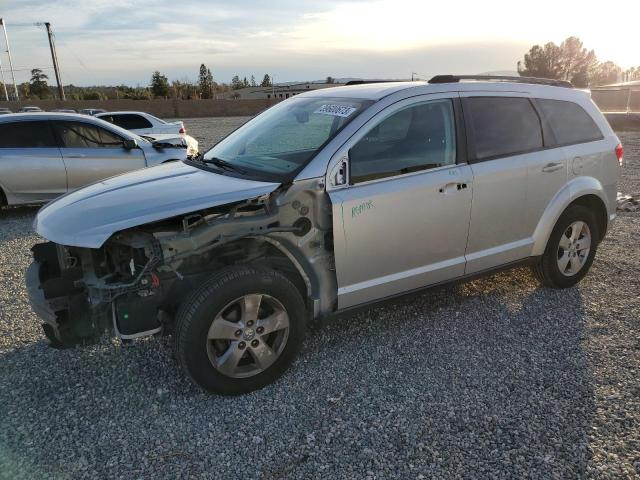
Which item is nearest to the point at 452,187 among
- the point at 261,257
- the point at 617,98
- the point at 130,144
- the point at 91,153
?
the point at 261,257

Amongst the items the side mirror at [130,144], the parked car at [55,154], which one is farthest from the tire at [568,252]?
the side mirror at [130,144]

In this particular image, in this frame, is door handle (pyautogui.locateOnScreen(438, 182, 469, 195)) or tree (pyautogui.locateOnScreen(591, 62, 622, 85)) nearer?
door handle (pyautogui.locateOnScreen(438, 182, 469, 195))

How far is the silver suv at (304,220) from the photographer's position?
10.2 feet

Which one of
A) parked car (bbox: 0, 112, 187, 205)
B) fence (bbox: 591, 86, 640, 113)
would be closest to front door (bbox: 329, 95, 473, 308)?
parked car (bbox: 0, 112, 187, 205)

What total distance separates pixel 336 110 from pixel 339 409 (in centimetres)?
207

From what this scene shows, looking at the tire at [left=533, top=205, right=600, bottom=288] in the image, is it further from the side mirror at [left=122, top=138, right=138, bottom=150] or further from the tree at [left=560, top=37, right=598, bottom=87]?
the tree at [left=560, top=37, right=598, bottom=87]

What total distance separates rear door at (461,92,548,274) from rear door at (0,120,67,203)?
6703 mm

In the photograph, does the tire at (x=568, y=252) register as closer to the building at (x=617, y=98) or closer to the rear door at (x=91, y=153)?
the rear door at (x=91, y=153)

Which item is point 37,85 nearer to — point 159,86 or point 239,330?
point 159,86

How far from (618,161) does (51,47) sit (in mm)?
57022

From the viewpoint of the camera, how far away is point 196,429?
300 cm

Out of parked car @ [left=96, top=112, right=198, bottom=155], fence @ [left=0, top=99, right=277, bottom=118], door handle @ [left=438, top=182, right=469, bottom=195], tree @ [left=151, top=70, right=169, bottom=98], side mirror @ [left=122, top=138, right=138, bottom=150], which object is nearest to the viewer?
door handle @ [left=438, top=182, right=469, bottom=195]

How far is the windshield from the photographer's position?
11.7 feet

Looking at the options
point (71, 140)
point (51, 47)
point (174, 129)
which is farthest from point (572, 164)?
point (51, 47)
